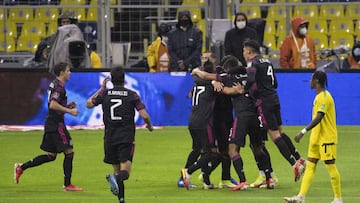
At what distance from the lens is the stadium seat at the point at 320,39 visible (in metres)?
28.1

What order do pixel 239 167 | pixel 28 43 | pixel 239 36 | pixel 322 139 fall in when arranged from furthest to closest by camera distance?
pixel 28 43
pixel 239 36
pixel 239 167
pixel 322 139

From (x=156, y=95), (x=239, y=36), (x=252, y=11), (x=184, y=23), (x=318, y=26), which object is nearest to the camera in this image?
(x=239, y=36)

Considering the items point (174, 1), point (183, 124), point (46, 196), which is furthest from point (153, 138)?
point (46, 196)

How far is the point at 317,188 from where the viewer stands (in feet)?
49.9

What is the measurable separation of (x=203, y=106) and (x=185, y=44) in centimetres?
854

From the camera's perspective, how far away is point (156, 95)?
2378 centimetres

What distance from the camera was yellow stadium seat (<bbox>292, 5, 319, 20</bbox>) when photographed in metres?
27.0

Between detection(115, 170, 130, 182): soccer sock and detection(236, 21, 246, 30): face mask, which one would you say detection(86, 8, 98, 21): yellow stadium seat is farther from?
detection(115, 170, 130, 182): soccer sock

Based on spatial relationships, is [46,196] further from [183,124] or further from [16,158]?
[183,124]

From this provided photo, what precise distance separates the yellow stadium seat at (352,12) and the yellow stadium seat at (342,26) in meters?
0.18

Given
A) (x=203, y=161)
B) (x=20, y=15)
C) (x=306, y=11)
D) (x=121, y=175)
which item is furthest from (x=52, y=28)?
(x=121, y=175)

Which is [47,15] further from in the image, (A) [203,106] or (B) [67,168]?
(A) [203,106]

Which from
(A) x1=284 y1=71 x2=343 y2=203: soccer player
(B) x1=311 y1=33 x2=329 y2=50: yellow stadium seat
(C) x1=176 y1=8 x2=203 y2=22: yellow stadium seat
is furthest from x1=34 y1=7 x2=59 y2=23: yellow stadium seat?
(A) x1=284 y1=71 x2=343 y2=203: soccer player

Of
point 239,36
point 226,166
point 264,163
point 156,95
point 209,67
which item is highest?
point 209,67
